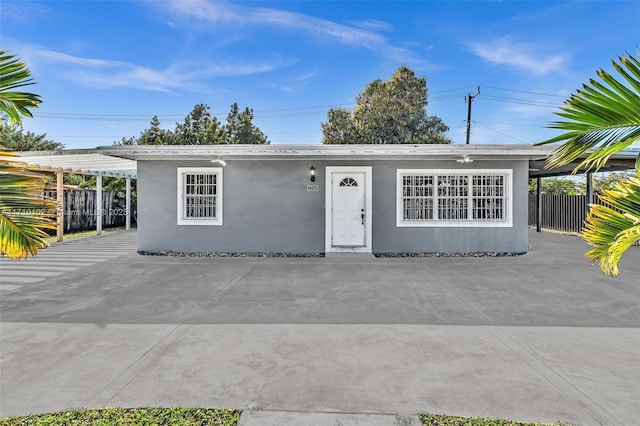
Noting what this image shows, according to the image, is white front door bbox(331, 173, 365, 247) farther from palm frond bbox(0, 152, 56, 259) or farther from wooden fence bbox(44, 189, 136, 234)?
wooden fence bbox(44, 189, 136, 234)

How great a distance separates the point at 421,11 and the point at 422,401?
710 inches

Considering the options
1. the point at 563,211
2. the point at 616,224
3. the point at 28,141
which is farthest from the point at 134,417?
the point at 28,141

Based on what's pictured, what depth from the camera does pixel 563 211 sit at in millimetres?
14750

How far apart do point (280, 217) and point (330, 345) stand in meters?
5.76

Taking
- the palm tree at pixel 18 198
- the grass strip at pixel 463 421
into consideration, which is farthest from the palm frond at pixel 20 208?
the grass strip at pixel 463 421

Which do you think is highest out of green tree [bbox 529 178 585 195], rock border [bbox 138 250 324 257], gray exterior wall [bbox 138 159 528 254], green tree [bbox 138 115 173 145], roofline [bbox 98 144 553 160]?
green tree [bbox 138 115 173 145]

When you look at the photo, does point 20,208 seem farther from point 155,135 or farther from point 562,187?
point 562,187

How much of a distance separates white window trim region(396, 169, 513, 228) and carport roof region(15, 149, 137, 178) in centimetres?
717

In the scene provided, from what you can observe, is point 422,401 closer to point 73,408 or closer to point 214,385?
point 214,385

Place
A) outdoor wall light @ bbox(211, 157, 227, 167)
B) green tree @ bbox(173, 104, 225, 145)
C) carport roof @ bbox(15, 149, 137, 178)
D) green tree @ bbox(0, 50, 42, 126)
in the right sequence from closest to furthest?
green tree @ bbox(0, 50, 42, 126) < outdoor wall light @ bbox(211, 157, 227, 167) < carport roof @ bbox(15, 149, 137, 178) < green tree @ bbox(173, 104, 225, 145)

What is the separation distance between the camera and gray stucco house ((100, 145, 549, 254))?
877 cm

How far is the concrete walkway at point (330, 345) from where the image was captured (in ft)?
7.81

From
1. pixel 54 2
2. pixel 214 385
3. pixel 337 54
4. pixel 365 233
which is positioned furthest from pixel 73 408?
pixel 337 54

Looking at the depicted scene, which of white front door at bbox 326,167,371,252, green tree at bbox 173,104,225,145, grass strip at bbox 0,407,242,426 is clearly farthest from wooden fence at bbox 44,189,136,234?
grass strip at bbox 0,407,242,426
